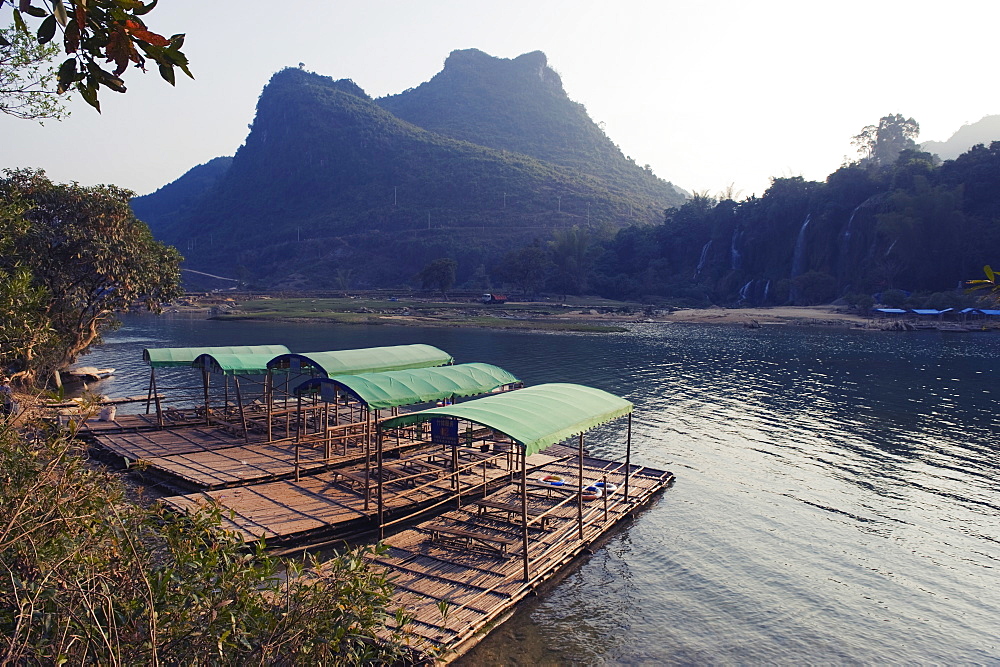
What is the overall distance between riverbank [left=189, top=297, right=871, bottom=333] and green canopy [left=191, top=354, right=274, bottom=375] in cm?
5793

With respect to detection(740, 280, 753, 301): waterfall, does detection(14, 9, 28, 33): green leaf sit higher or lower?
higher

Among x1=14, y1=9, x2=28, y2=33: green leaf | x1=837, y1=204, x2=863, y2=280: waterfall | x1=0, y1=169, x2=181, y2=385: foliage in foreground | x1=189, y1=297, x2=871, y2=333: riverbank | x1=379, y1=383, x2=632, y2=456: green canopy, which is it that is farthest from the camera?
x1=837, y1=204, x2=863, y2=280: waterfall

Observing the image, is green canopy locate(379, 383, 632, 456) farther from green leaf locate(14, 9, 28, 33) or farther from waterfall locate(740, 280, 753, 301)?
waterfall locate(740, 280, 753, 301)

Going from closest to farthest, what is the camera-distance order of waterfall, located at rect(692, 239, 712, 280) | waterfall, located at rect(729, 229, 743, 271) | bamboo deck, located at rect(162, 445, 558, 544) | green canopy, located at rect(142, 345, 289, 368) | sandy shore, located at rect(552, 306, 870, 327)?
bamboo deck, located at rect(162, 445, 558, 544), green canopy, located at rect(142, 345, 289, 368), sandy shore, located at rect(552, 306, 870, 327), waterfall, located at rect(729, 229, 743, 271), waterfall, located at rect(692, 239, 712, 280)

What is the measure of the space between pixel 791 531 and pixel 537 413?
10.3 metres

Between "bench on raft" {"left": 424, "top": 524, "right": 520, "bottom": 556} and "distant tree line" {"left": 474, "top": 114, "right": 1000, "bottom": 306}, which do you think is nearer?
"bench on raft" {"left": 424, "top": 524, "right": 520, "bottom": 556}

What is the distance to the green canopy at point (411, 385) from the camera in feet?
69.5

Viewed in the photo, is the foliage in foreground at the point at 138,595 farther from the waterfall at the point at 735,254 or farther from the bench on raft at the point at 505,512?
the waterfall at the point at 735,254

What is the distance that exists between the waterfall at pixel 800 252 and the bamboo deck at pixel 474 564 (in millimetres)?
113105

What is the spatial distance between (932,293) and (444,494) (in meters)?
103

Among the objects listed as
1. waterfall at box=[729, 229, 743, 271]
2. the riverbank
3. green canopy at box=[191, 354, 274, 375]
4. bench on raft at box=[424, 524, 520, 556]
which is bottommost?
bench on raft at box=[424, 524, 520, 556]

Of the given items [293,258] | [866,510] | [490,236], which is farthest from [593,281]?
[866,510]

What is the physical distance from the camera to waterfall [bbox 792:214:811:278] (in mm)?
119000

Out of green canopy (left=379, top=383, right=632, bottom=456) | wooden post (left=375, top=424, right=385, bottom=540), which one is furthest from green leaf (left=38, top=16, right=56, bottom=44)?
wooden post (left=375, top=424, right=385, bottom=540)
